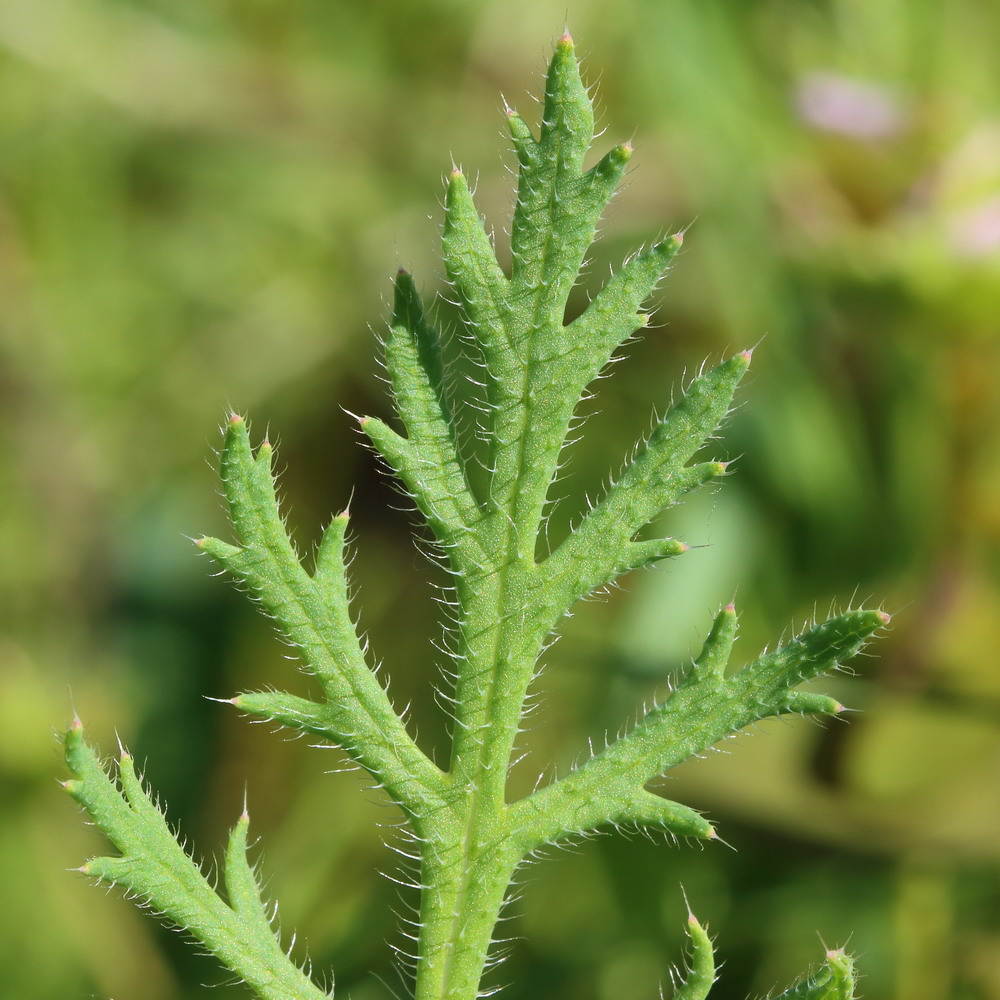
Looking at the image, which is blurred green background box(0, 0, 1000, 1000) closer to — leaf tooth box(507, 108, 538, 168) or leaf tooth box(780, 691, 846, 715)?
leaf tooth box(780, 691, 846, 715)

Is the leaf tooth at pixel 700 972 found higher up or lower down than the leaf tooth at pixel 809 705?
lower down

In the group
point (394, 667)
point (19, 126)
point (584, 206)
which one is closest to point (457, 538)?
point (584, 206)

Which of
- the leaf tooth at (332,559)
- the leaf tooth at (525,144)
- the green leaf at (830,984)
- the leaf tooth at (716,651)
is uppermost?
the leaf tooth at (525,144)

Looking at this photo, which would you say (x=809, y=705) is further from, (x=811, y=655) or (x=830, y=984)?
(x=830, y=984)

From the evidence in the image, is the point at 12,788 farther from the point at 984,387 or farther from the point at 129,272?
the point at 984,387

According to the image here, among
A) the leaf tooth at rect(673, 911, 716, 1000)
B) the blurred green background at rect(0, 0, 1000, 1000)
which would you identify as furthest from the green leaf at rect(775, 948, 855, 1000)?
the blurred green background at rect(0, 0, 1000, 1000)

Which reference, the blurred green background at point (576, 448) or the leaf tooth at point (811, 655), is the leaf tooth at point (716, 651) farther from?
the blurred green background at point (576, 448)

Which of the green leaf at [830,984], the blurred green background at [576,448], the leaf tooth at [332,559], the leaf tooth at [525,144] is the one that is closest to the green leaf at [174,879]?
the leaf tooth at [332,559]

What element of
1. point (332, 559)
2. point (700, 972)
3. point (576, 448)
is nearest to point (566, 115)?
point (332, 559)
